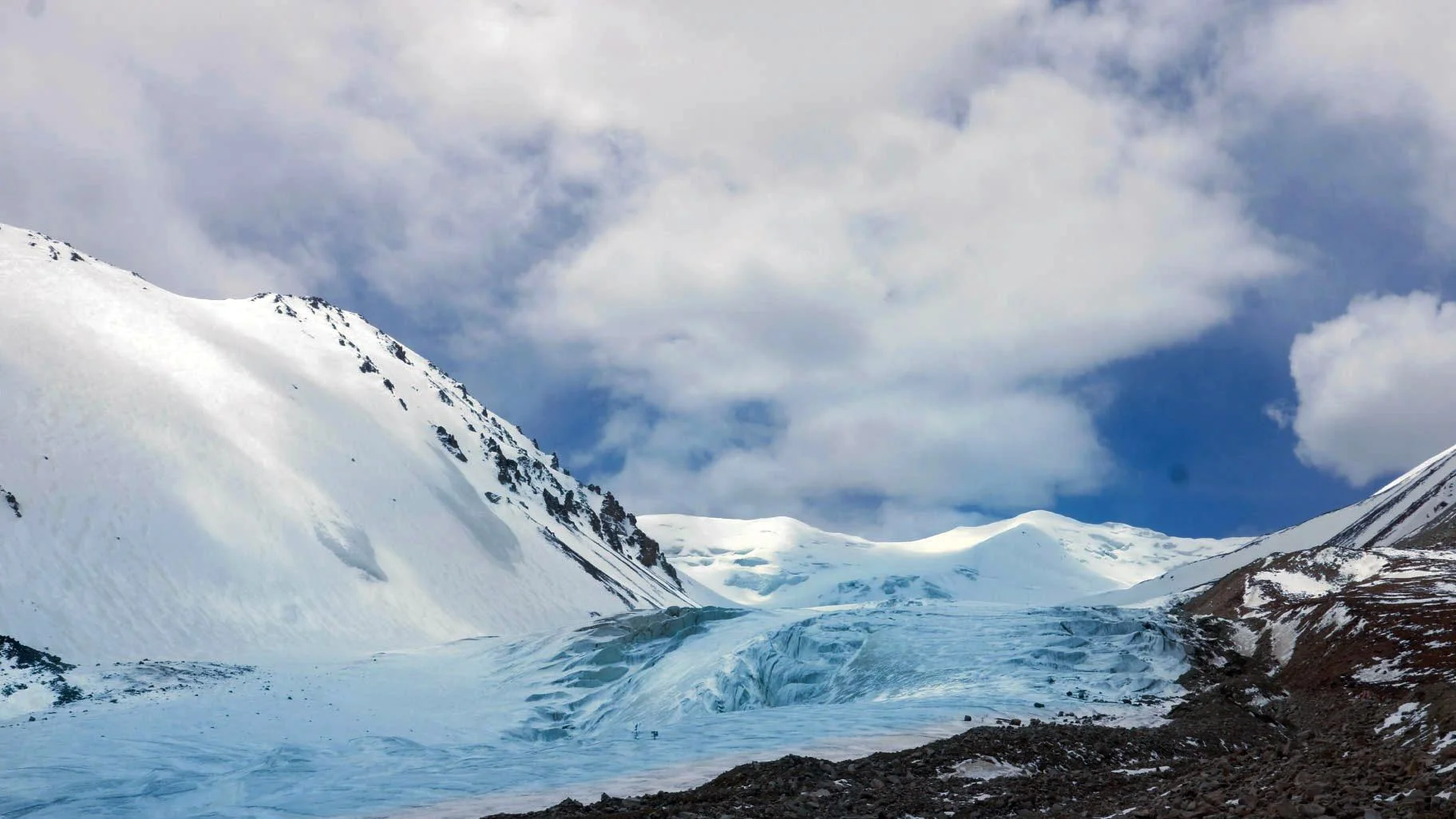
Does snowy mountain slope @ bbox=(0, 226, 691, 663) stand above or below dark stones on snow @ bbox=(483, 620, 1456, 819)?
above

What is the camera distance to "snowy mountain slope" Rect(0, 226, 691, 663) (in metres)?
59.7

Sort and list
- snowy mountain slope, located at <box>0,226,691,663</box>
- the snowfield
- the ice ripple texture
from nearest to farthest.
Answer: the ice ripple texture, the snowfield, snowy mountain slope, located at <box>0,226,691,663</box>

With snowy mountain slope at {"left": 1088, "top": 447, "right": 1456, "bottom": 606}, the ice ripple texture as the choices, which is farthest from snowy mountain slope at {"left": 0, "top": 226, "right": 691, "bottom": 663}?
snowy mountain slope at {"left": 1088, "top": 447, "right": 1456, "bottom": 606}

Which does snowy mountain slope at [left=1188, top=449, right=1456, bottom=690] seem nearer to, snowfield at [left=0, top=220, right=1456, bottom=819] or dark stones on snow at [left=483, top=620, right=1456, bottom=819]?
snowfield at [left=0, top=220, right=1456, bottom=819]

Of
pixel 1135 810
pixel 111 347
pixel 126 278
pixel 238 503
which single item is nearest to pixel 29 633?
pixel 238 503

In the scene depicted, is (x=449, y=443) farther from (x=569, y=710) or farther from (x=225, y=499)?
(x=569, y=710)

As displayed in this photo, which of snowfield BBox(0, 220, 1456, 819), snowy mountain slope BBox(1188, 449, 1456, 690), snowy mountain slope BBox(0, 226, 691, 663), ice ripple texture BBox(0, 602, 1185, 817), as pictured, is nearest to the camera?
ice ripple texture BBox(0, 602, 1185, 817)

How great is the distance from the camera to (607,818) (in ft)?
55.3

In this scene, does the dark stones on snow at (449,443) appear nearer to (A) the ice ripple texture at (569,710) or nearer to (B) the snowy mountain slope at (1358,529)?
(A) the ice ripple texture at (569,710)

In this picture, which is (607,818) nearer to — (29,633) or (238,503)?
(29,633)

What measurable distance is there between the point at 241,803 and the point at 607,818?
1316cm

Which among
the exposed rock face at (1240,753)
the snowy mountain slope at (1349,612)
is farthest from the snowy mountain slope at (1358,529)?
the exposed rock face at (1240,753)

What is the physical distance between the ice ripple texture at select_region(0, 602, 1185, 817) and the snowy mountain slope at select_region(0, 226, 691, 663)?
40.7 ft

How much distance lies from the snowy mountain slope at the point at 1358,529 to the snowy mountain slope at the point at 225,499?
90.1 m
